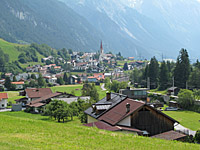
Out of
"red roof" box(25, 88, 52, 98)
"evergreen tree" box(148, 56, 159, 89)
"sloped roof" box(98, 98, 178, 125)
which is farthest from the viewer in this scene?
"evergreen tree" box(148, 56, 159, 89)

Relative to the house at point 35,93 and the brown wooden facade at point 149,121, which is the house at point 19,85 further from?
the brown wooden facade at point 149,121

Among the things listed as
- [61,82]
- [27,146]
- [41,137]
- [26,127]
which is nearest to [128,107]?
[26,127]

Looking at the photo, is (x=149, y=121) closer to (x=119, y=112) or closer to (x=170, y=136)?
(x=119, y=112)

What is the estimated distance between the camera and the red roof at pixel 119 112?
32181 mm

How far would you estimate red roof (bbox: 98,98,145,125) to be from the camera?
3218cm

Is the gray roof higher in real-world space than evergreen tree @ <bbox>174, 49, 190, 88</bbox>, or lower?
lower

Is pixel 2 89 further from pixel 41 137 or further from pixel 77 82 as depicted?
pixel 41 137

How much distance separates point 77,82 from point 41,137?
13810 cm

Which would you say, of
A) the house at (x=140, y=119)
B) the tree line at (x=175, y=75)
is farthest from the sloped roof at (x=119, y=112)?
the tree line at (x=175, y=75)

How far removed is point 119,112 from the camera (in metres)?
33.7

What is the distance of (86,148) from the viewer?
18.0 meters

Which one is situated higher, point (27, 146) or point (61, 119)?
point (27, 146)

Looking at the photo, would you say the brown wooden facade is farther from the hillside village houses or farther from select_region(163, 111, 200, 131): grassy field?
select_region(163, 111, 200, 131): grassy field

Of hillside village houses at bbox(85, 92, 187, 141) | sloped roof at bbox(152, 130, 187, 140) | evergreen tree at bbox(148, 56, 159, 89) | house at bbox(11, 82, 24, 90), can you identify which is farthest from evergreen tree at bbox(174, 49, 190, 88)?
sloped roof at bbox(152, 130, 187, 140)
